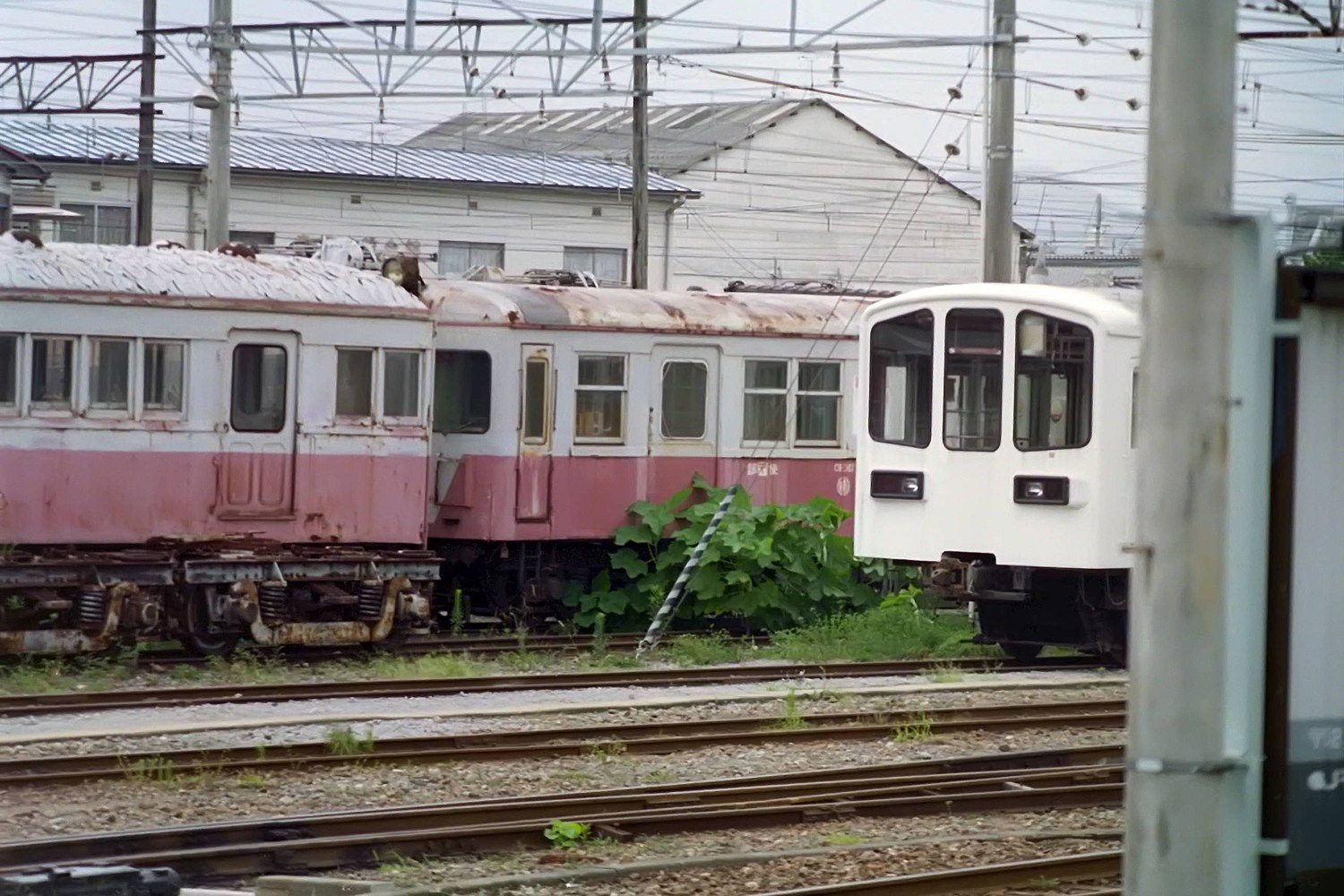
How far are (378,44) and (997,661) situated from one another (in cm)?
1017

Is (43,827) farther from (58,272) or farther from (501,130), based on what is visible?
(501,130)

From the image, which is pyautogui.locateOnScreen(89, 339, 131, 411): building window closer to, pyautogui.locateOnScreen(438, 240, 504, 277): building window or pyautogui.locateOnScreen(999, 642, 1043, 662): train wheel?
pyautogui.locateOnScreen(999, 642, 1043, 662): train wheel

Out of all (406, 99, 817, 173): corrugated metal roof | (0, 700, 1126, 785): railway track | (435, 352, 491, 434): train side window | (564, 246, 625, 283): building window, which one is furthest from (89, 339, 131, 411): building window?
(406, 99, 817, 173): corrugated metal roof

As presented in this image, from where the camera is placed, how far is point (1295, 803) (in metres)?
5.65

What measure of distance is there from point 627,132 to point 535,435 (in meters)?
30.9

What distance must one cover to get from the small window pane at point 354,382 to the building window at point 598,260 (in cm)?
2531

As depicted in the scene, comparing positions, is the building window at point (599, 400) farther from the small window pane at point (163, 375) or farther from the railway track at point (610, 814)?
the railway track at point (610, 814)

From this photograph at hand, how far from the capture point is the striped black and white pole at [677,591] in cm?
1728

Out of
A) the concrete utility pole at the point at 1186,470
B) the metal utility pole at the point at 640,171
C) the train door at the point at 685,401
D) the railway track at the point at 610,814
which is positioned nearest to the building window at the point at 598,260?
the metal utility pole at the point at 640,171

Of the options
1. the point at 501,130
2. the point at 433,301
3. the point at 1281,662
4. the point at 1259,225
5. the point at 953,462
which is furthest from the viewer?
the point at 501,130

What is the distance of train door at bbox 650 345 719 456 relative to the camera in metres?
19.2

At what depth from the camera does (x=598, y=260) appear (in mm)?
42406

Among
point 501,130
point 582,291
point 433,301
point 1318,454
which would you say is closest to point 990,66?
point 582,291

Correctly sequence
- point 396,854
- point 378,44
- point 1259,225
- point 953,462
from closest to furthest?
point 1259,225, point 396,854, point 953,462, point 378,44
